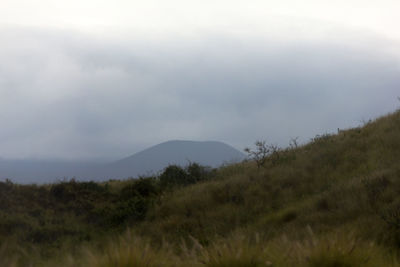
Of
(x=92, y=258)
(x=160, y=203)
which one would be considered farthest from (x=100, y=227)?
(x=92, y=258)

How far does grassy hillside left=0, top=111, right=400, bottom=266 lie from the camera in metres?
5.65

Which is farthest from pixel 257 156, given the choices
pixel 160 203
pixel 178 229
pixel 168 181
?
pixel 178 229

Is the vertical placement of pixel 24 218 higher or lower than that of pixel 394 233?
higher

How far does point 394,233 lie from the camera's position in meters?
7.82

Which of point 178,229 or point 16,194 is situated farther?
point 16,194

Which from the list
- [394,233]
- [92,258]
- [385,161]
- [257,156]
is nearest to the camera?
[92,258]

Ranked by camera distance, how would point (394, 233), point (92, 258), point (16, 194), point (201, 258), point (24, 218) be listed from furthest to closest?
1. point (16, 194)
2. point (24, 218)
3. point (394, 233)
4. point (201, 258)
5. point (92, 258)

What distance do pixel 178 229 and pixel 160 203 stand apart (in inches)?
135

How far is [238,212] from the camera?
1309 cm

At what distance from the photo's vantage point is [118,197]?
17609 millimetres

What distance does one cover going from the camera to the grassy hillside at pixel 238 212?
18.5ft

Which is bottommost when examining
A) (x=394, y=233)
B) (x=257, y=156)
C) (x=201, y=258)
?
(x=394, y=233)

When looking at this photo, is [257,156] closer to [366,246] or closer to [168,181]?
[168,181]

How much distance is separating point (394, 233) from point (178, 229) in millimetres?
6487
